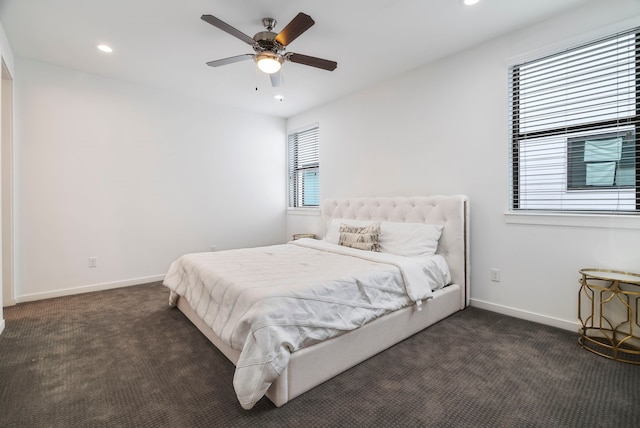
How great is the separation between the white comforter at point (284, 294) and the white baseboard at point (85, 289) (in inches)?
52.2

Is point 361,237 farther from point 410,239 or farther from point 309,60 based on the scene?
point 309,60

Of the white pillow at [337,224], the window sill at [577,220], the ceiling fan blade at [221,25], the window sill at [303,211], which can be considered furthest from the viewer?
the window sill at [303,211]

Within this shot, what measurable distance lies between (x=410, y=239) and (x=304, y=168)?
2848 mm

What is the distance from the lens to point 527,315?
275 cm

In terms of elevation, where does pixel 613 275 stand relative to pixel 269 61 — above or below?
below

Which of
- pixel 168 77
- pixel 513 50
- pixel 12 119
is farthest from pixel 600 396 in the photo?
pixel 12 119

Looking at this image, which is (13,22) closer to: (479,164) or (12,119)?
(12,119)

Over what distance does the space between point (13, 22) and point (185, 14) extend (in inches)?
63.4

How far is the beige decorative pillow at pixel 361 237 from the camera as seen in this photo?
10.7 feet

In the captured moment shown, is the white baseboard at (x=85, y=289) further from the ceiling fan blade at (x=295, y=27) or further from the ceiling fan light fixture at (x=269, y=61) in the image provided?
the ceiling fan blade at (x=295, y=27)

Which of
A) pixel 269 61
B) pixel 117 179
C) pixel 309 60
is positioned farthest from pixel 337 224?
pixel 117 179

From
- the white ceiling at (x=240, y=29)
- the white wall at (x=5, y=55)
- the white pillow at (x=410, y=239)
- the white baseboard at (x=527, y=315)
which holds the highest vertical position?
the white ceiling at (x=240, y=29)

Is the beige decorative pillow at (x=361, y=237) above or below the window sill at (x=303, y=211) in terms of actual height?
below

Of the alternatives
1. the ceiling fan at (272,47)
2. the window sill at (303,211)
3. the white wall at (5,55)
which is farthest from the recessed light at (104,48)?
the window sill at (303,211)
